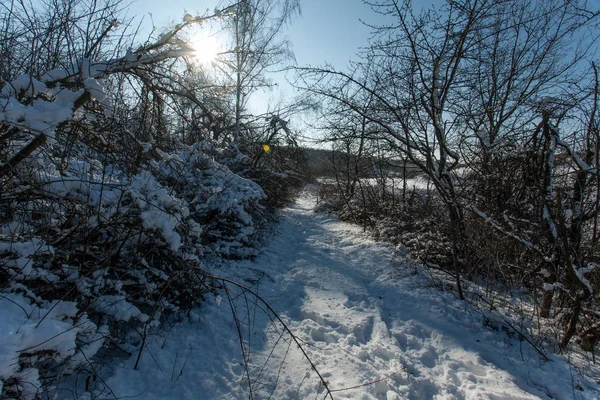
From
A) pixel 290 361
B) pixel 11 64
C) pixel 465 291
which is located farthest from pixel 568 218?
pixel 11 64

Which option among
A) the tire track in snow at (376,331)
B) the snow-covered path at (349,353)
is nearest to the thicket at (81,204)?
the snow-covered path at (349,353)

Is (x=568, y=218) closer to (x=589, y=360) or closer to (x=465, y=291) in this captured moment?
(x=589, y=360)

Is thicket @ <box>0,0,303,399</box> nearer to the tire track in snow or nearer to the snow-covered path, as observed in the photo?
the snow-covered path

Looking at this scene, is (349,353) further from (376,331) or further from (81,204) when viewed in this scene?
(81,204)

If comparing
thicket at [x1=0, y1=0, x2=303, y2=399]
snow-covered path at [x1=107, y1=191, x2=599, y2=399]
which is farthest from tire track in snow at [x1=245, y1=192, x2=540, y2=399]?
thicket at [x1=0, y1=0, x2=303, y2=399]

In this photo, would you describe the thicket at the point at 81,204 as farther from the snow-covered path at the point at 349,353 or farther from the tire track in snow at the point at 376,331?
the tire track in snow at the point at 376,331

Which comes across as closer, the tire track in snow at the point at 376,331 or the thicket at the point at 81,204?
the thicket at the point at 81,204

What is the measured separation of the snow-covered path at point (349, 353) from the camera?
7.38 feet

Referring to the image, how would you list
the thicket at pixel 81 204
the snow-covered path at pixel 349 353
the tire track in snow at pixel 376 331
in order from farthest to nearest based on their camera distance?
the tire track in snow at pixel 376 331 < the snow-covered path at pixel 349 353 < the thicket at pixel 81 204

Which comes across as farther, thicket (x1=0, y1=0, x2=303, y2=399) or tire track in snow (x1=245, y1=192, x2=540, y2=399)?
tire track in snow (x1=245, y1=192, x2=540, y2=399)

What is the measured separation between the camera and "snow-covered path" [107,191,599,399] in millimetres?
2250

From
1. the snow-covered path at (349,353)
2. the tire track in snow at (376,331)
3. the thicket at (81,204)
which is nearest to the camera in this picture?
the thicket at (81,204)

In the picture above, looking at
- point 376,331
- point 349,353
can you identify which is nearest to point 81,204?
point 349,353

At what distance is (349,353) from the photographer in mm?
2832
